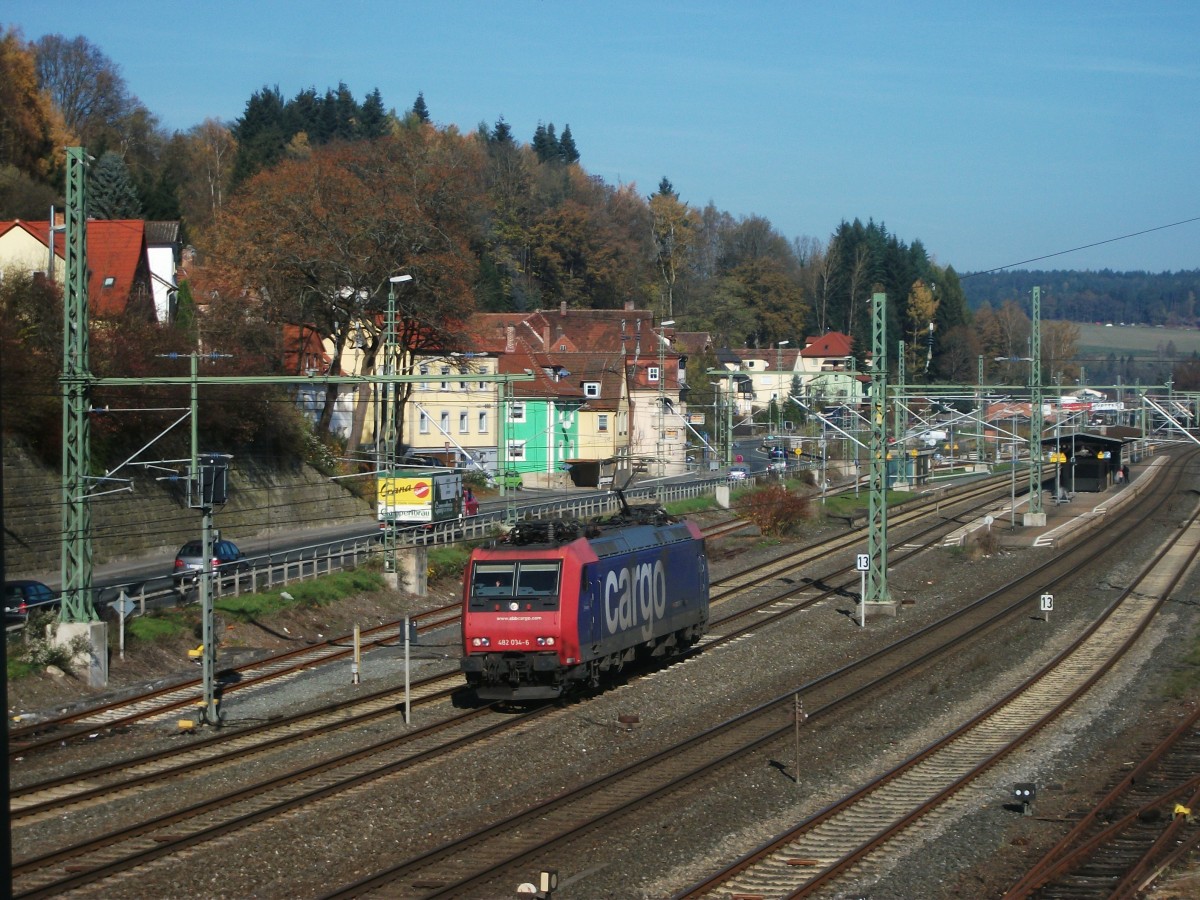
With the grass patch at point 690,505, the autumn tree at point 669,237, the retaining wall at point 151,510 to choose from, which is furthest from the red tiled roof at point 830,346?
the retaining wall at point 151,510

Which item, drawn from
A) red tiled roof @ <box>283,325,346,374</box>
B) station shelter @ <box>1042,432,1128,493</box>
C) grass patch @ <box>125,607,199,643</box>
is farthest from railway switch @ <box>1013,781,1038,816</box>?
station shelter @ <box>1042,432,1128,493</box>

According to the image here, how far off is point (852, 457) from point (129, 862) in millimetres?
66056

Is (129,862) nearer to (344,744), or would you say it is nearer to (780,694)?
(344,744)

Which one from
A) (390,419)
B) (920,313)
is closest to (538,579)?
(390,419)

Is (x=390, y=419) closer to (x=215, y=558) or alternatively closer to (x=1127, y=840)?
(x=215, y=558)

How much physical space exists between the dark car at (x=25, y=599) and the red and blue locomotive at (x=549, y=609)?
32.4 feet

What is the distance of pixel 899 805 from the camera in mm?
15586

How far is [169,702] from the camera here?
72.5 ft

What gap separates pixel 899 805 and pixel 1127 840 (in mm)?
2711

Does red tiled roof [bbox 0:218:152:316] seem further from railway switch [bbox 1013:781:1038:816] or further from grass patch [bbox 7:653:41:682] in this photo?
railway switch [bbox 1013:781:1038:816]

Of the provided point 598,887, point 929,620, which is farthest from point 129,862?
point 929,620

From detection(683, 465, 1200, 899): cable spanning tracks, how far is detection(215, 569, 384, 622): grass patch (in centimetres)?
1582

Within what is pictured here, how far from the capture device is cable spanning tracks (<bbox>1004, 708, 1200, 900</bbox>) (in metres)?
12.2

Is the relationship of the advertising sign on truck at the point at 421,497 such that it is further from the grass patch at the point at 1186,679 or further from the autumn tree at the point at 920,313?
the autumn tree at the point at 920,313
